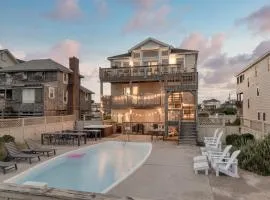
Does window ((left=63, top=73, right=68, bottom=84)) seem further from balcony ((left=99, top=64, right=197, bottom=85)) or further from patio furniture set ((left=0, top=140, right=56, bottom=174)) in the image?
patio furniture set ((left=0, top=140, right=56, bottom=174))

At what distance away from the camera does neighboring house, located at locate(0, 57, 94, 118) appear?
30.8 metres

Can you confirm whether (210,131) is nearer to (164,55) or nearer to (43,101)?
(164,55)

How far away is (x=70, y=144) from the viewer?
17.5m

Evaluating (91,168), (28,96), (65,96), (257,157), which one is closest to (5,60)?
(28,96)

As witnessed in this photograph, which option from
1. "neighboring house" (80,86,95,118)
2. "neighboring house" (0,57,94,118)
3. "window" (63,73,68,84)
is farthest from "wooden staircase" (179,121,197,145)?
"neighboring house" (80,86,95,118)

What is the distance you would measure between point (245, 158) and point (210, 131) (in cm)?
901

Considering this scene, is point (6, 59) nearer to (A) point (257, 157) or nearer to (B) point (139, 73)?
(B) point (139, 73)

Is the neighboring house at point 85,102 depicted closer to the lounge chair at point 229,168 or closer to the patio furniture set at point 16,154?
the patio furniture set at point 16,154

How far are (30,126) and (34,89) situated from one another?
13.5m

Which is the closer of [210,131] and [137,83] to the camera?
[210,131]

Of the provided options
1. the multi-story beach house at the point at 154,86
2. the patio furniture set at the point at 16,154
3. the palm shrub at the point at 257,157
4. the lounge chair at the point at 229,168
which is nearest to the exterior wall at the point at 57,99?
the multi-story beach house at the point at 154,86

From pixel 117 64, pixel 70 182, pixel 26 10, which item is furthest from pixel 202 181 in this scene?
pixel 117 64

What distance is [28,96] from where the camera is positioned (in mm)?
31156

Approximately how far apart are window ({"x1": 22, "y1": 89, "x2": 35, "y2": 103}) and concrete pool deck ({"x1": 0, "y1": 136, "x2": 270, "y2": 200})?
2171 cm
